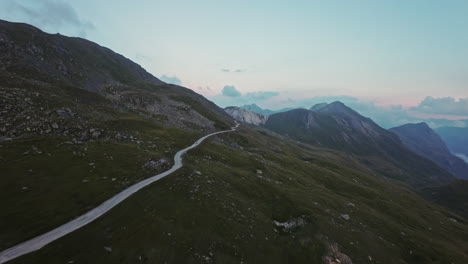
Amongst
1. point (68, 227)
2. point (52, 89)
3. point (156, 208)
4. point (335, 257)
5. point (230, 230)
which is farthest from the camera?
point (52, 89)

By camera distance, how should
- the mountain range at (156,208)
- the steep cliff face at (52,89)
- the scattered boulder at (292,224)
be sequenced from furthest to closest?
1. the steep cliff face at (52,89)
2. the scattered boulder at (292,224)
3. the mountain range at (156,208)

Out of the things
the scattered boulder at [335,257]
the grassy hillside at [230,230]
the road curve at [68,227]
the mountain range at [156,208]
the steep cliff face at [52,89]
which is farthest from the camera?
the steep cliff face at [52,89]

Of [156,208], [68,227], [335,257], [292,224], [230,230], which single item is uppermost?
[156,208]

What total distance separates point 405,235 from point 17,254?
65.1m

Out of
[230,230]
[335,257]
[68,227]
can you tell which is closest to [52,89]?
[68,227]

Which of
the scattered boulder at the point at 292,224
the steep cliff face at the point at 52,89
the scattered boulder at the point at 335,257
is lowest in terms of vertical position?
the scattered boulder at the point at 335,257

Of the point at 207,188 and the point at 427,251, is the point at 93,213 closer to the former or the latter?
the point at 207,188

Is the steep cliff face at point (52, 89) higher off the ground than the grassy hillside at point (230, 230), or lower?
higher

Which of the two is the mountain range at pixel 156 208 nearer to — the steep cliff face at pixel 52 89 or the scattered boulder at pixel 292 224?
the scattered boulder at pixel 292 224

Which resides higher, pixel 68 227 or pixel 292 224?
pixel 68 227

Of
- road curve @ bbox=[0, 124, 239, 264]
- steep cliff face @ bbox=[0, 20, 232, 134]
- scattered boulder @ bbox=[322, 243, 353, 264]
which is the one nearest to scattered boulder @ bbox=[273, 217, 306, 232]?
scattered boulder @ bbox=[322, 243, 353, 264]

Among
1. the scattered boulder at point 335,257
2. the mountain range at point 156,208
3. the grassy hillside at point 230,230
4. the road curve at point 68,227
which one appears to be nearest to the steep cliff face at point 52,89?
the mountain range at point 156,208

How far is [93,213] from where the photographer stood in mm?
30984

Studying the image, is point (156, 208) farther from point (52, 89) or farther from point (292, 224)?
point (52, 89)
